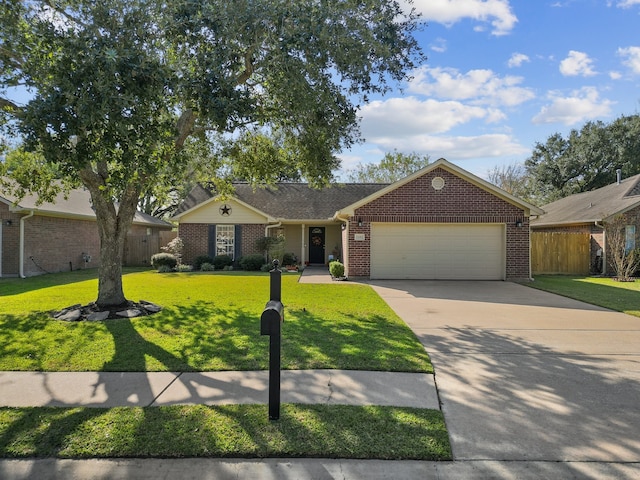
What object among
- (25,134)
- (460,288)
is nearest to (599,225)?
(460,288)

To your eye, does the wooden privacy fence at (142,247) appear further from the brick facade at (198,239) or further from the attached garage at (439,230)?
the attached garage at (439,230)

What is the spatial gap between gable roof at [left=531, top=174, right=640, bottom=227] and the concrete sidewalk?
17433 mm

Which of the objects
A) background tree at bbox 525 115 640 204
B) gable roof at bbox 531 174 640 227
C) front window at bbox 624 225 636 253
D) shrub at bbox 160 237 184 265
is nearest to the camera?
front window at bbox 624 225 636 253

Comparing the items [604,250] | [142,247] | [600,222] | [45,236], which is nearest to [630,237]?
[604,250]

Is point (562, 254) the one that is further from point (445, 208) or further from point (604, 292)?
point (445, 208)

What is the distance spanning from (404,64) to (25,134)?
7.30m

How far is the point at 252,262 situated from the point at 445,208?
907 centimetres

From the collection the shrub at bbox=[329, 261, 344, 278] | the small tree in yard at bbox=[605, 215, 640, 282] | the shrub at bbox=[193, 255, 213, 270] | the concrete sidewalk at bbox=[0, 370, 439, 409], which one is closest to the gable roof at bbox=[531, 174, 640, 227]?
the small tree in yard at bbox=[605, 215, 640, 282]

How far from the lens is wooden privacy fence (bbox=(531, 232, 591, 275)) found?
18562 millimetres

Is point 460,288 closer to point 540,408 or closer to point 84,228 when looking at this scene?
point 540,408

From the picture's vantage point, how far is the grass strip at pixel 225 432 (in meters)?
3.23

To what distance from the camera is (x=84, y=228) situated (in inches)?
776

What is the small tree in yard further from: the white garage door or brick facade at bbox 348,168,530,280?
the white garage door

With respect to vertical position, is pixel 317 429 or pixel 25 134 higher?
pixel 25 134
